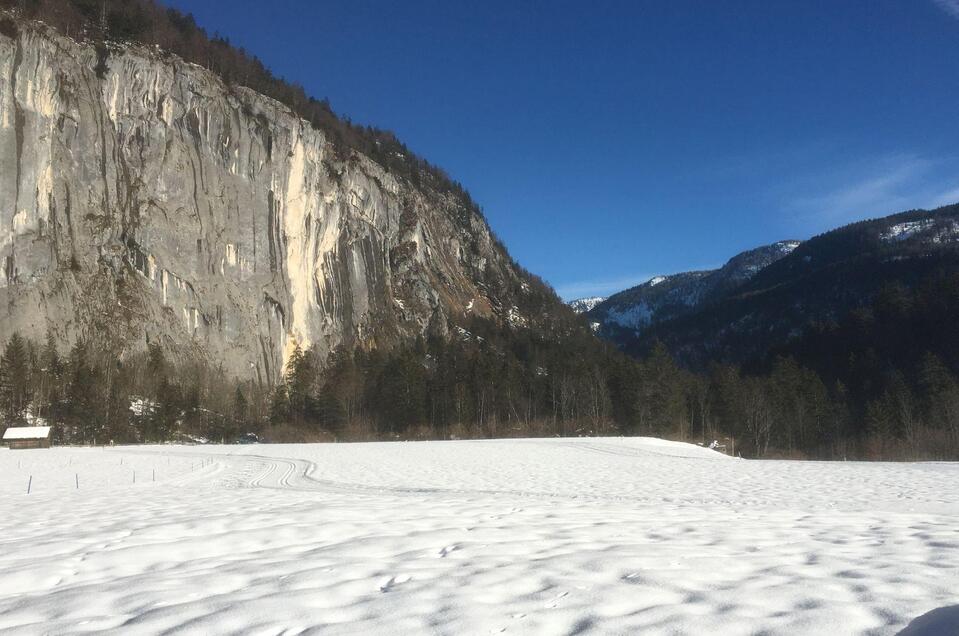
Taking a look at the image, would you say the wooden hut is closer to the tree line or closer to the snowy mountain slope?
the tree line

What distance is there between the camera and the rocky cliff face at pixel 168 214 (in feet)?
186

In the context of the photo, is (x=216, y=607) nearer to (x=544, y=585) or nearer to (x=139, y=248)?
(x=544, y=585)

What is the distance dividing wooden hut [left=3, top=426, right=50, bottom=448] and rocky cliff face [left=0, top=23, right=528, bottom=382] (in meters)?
17.0

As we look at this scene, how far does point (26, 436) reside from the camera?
4297 cm

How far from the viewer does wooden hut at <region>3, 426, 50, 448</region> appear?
140ft

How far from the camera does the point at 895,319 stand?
7894cm

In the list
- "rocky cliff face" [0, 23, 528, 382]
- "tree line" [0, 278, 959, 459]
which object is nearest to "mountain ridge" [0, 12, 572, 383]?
"rocky cliff face" [0, 23, 528, 382]

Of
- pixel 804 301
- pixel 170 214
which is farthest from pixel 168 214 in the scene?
pixel 804 301

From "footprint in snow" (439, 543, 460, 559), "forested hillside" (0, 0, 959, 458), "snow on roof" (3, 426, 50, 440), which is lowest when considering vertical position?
"footprint in snow" (439, 543, 460, 559)

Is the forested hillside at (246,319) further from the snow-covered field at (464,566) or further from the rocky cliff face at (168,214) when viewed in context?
the snow-covered field at (464,566)

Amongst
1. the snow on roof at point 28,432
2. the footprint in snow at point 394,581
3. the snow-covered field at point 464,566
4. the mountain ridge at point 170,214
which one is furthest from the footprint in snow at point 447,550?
the mountain ridge at point 170,214

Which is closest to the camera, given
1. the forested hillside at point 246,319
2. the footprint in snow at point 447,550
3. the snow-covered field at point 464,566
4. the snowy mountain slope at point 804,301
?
the snow-covered field at point 464,566

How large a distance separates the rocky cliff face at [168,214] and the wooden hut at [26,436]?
55.8ft

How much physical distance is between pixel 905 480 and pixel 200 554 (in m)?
17.2
